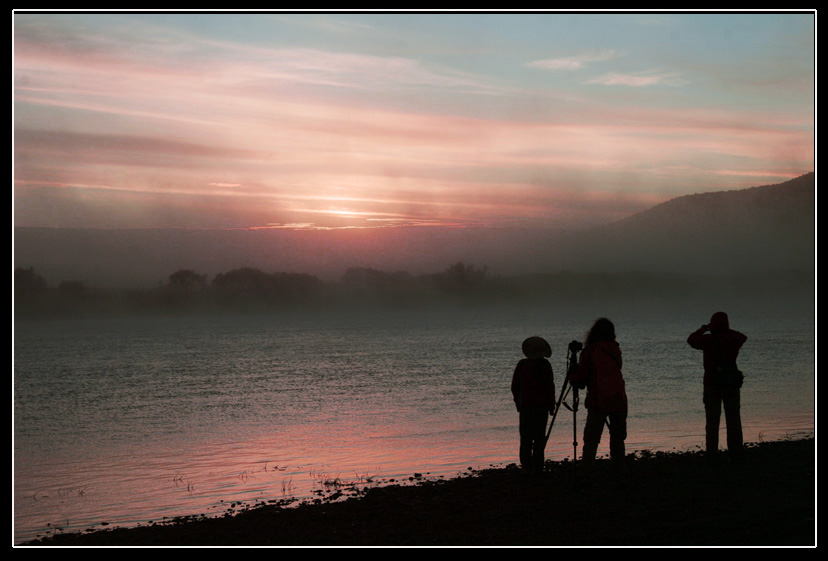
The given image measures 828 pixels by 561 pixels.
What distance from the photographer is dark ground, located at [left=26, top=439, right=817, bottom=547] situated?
25.5ft

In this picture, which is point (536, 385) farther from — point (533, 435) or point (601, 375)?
point (601, 375)

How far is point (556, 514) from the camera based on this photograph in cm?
867

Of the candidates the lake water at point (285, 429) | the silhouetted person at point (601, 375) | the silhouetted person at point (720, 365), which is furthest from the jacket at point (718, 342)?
the lake water at point (285, 429)

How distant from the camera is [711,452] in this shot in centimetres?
1076

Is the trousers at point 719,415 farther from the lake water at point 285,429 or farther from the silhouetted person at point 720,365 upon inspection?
the lake water at point 285,429

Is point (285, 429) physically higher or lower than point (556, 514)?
A: lower

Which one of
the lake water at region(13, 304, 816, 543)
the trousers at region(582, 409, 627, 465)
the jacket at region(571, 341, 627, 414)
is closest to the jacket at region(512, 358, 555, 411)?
the trousers at region(582, 409, 627, 465)

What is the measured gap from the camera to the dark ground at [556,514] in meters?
7.77

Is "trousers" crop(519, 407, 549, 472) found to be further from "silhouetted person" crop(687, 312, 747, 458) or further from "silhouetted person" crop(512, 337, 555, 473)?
"silhouetted person" crop(687, 312, 747, 458)

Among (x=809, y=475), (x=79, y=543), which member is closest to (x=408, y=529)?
(x=79, y=543)

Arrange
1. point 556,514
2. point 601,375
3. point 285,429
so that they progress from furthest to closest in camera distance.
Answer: point 285,429
point 601,375
point 556,514

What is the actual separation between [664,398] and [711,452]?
1509 cm

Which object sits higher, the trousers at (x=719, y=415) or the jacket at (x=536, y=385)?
the jacket at (x=536, y=385)

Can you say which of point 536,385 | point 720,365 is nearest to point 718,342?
point 720,365
